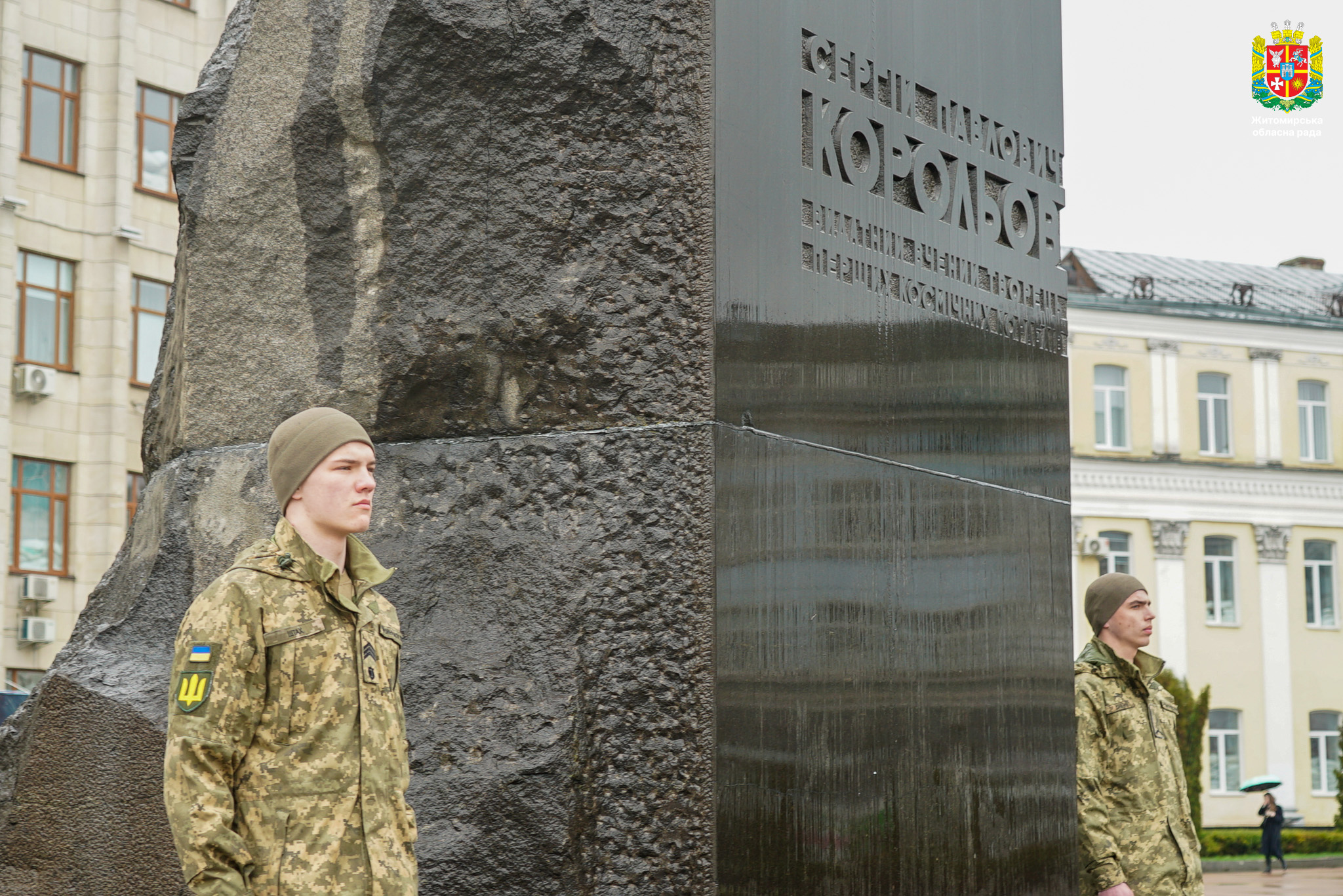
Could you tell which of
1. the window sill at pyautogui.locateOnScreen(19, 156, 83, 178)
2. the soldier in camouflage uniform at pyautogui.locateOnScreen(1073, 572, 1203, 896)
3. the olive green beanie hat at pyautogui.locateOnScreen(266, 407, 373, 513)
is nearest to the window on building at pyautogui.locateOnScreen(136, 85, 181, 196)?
the window sill at pyautogui.locateOnScreen(19, 156, 83, 178)

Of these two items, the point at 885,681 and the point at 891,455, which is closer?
the point at 885,681

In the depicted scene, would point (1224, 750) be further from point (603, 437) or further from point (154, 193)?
point (603, 437)

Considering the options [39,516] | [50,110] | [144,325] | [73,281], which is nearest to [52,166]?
[50,110]

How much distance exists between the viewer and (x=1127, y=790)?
5.21 meters

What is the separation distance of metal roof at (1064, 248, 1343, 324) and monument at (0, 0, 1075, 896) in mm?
29433

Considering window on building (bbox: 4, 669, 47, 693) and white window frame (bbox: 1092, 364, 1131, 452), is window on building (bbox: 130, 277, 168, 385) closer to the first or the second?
window on building (bbox: 4, 669, 47, 693)

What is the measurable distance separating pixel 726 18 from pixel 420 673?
4.81 feet

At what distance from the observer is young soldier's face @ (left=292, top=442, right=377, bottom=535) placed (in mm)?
3041

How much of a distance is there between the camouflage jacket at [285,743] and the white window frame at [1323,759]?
112ft

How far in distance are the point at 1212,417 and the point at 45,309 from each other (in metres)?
21.9

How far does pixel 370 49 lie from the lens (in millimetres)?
3846

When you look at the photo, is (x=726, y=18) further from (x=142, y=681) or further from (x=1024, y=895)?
(x=1024, y=895)

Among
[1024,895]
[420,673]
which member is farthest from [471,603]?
[1024,895]

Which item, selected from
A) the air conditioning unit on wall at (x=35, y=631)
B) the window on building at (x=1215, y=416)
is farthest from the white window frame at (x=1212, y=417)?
the air conditioning unit on wall at (x=35, y=631)
